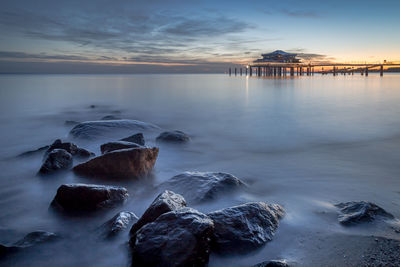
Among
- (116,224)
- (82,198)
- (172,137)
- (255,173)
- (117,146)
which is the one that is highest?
(117,146)

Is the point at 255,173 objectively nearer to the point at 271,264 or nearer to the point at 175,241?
the point at 271,264

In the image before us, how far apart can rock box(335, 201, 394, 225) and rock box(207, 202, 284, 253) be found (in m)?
0.80

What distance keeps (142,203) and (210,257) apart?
1.48 m

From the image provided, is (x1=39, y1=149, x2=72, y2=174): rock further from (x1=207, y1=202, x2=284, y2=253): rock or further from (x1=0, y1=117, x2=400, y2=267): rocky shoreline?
(x1=207, y1=202, x2=284, y2=253): rock

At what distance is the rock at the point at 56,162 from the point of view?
4605mm

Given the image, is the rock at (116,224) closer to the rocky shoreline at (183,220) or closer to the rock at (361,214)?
the rocky shoreline at (183,220)

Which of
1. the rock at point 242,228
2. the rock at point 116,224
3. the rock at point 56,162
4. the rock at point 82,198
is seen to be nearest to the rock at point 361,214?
the rock at point 242,228

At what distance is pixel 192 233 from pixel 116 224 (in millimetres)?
1029

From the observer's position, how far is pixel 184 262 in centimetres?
209

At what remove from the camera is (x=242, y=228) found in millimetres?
2561

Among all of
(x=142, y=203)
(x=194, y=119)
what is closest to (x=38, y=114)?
(x=194, y=119)

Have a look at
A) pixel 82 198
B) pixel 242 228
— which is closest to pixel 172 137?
pixel 82 198

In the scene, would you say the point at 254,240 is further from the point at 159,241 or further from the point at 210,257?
the point at 159,241

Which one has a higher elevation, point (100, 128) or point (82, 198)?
point (100, 128)
